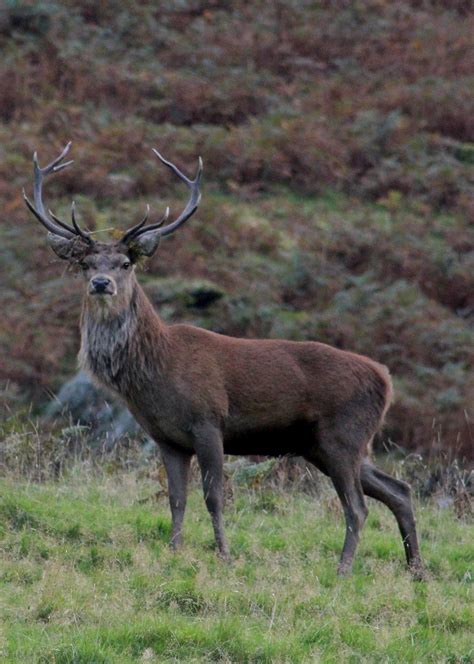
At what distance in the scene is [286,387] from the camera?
366 inches

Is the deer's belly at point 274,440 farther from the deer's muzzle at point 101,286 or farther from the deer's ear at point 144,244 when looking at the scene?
the deer's ear at point 144,244

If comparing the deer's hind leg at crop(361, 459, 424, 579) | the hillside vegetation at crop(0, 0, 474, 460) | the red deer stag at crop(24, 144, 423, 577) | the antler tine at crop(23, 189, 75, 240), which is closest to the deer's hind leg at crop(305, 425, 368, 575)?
the red deer stag at crop(24, 144, 423, 577)

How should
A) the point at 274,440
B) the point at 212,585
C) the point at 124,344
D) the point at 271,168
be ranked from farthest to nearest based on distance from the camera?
the point at 271,168
the point at 124,344
the point at 274,440
the point at 212,585

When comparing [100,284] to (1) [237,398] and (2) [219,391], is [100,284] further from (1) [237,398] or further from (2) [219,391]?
(1) [237,398]

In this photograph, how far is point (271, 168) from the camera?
812 inches

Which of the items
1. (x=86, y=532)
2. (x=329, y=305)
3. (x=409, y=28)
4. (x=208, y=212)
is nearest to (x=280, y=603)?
(x=86, y=532)

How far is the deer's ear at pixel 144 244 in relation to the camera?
9531 mm

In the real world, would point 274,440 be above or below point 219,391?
below

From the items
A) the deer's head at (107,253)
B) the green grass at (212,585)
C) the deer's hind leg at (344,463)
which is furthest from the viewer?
the deer's head at (107,253)

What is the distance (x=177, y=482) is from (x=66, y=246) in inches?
72.6

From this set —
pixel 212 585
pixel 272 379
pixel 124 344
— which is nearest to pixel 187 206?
pixel 124 344

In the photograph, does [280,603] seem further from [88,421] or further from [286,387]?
[88,421]

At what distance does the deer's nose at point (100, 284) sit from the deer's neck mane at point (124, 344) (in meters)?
0.22

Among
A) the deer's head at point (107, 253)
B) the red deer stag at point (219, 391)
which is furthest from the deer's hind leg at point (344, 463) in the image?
the deer's head at point (107, 253)
